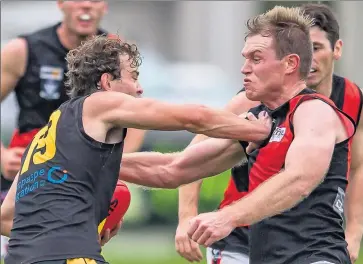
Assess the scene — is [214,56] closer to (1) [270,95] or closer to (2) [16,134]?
(2) [16,134]

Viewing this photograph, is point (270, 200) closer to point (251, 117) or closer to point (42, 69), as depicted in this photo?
point (251, 117)

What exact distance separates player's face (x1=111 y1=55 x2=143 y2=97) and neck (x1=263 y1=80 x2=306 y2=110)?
2.32 feet

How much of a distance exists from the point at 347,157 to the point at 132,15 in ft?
43.2

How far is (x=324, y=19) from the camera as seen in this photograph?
283 inches

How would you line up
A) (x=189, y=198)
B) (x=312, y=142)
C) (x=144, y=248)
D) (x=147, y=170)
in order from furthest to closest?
(x=144, y=248), (x=189, y=198), (x=147, y=170), (x=312, y=142)

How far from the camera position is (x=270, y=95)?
596cm

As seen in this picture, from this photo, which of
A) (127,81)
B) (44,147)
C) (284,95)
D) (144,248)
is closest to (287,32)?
(284,95)

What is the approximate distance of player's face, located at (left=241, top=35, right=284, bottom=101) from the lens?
5914 mm

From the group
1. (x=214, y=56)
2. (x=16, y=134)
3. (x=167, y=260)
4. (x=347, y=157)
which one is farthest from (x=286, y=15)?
(x=214, y=56)

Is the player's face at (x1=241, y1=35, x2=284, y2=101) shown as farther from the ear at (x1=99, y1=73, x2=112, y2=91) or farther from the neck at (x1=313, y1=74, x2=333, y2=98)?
the neck at (x1=313, y1=74, x2=333, y2=98)

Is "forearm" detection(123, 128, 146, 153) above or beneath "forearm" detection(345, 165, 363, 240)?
beneath

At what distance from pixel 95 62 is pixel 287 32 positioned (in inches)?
40.4

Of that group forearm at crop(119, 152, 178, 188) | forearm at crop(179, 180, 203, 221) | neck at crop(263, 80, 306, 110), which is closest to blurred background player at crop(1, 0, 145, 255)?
forearm at crop(179, 180, 203, 221)

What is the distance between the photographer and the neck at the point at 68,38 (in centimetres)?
977
